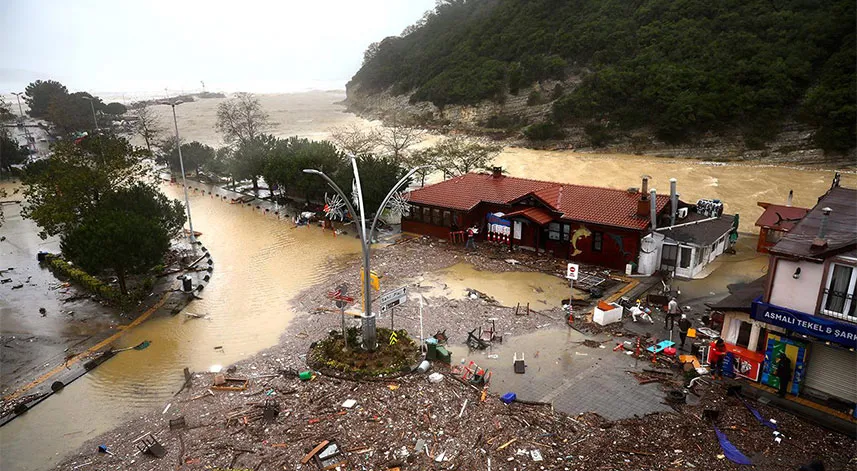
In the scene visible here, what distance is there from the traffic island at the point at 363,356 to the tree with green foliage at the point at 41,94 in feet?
357

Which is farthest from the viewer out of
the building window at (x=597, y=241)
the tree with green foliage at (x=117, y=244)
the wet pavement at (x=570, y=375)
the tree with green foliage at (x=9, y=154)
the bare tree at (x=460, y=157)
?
the tree with green foliage at (x=9, y=154)

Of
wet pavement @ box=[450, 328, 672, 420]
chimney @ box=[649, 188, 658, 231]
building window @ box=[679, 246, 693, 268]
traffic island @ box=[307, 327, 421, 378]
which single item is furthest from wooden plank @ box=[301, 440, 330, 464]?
building window @ box=[679, 246, 693, 268]

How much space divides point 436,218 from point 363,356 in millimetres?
16171

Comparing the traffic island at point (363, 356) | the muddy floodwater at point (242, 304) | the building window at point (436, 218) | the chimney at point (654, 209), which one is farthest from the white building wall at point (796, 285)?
the building window at point (436, 218)

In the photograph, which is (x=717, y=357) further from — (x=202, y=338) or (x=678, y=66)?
(x=678, y=66)

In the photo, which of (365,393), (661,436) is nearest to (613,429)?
(661,436)

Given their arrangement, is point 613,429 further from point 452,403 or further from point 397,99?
point 397,99

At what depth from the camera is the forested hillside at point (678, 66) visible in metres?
63.5

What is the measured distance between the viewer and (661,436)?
13.5 metres

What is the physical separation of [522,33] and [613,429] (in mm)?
101491

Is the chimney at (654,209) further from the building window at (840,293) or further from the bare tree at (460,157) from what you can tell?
the bare tree at (460,157)

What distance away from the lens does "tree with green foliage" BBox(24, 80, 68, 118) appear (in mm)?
99562

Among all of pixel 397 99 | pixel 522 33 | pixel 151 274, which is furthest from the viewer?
pixel 397 99

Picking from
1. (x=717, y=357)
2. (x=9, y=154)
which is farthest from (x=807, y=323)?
(x=9, y=154)
